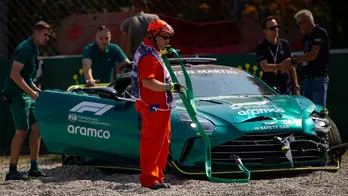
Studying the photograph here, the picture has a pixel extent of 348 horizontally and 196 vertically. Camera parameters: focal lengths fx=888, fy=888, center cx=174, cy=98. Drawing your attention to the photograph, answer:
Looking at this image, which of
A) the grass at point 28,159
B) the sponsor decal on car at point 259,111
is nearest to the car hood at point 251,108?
the sponsor decal on car at point 259,111

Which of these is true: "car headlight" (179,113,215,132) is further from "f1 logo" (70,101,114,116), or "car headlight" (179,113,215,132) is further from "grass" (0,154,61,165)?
"grass" (0,154,61,165)

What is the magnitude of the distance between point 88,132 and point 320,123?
2478 millimetres

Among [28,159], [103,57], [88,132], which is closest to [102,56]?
[103,57]

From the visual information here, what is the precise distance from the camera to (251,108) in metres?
9.12

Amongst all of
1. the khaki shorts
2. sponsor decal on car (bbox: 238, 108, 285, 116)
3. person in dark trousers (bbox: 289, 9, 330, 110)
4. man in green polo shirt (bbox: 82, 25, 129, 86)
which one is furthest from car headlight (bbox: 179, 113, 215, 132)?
man in green polo shirt (bbox: 82, 25, 129, 86)

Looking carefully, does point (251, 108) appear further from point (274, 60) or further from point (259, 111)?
point (274, 60)

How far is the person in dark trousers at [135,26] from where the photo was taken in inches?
518

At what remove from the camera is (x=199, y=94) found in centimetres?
986

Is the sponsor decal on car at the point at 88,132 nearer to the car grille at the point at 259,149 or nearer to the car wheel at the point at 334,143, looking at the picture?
the car grille at the point at 259,149

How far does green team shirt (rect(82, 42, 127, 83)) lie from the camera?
1212cm

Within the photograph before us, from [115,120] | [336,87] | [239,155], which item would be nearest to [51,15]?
[336,87]

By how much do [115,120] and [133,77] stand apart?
0.89 metres

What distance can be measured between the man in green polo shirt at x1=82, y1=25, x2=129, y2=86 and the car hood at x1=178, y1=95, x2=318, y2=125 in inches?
107

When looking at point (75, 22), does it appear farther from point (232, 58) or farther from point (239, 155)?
point (239, 155)
